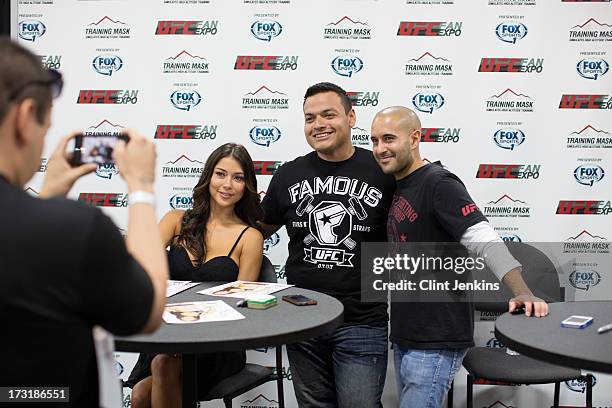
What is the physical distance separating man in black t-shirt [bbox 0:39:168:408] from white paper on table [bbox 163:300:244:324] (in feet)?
2.89

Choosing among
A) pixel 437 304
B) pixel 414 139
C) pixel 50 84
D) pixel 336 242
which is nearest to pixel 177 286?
pixel 336 242

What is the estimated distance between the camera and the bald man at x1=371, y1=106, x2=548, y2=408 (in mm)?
2174

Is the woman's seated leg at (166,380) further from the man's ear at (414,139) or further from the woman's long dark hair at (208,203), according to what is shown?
the man's ear at (414,139)

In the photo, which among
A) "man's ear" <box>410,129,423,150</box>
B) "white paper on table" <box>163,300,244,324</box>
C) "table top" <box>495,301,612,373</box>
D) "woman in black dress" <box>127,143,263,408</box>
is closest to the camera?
"table top" <box>495,301,612,373</box>

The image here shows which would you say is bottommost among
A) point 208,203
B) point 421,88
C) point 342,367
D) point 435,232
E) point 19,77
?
point 342,367

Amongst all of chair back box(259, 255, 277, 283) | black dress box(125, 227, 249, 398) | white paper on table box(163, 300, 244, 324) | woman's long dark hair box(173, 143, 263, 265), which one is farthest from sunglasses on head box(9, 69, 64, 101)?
chair back box(259, 255, 277, 283)

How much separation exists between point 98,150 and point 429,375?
160 centimetres

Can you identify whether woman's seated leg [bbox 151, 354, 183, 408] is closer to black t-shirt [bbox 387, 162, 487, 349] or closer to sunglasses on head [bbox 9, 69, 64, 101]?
black t-shirt [bbox 387, 162, 487, 349]

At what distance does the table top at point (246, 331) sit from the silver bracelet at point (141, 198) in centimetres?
68

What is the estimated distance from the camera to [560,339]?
5.89 ft

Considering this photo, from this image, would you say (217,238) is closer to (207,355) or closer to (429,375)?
(207,355)

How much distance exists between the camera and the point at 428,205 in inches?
92.9

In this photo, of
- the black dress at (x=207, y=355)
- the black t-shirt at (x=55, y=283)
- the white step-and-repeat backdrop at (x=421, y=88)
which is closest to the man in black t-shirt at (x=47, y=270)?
the black t-shirt at (x=55, y=283)

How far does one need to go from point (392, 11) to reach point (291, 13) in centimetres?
62
